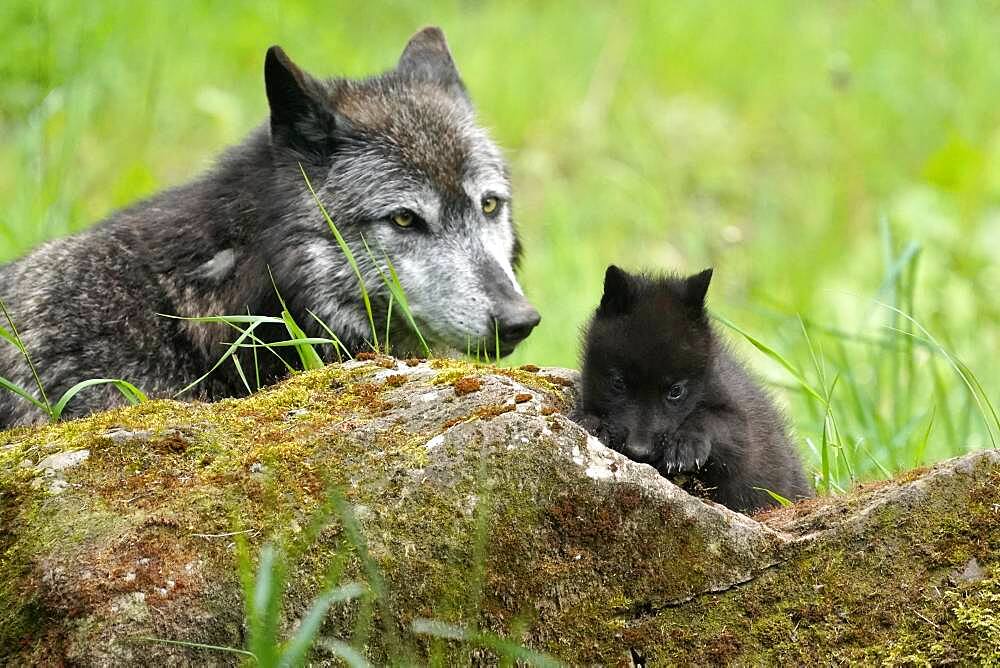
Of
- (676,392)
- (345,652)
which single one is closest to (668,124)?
(676,392)

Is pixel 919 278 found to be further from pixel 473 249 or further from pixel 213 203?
pixel 213 203

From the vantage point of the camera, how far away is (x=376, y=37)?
14.8 m

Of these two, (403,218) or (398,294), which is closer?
(398,294)

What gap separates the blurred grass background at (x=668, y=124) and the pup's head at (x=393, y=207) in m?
2.47

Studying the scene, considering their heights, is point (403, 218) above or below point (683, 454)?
above

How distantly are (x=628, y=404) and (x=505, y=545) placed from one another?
4.01ft

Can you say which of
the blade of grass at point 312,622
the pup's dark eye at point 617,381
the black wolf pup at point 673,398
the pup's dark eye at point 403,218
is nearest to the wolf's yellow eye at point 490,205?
the pup's dark eye at point 403,218

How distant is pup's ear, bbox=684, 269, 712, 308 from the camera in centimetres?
435

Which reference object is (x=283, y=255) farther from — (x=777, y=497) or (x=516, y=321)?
(x=777, y=497)

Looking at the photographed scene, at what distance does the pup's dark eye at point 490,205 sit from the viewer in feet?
20.9

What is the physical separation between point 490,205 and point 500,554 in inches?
141

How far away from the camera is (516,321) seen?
5645mm

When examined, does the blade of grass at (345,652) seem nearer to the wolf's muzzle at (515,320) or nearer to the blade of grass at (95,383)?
the blade of grass at (95,383)

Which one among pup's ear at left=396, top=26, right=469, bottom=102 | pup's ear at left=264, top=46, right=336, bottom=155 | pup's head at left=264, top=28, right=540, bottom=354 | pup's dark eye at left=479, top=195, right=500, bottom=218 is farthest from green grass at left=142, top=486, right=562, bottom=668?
pup's ear at left=396, top=26, right=469, bottom=102
